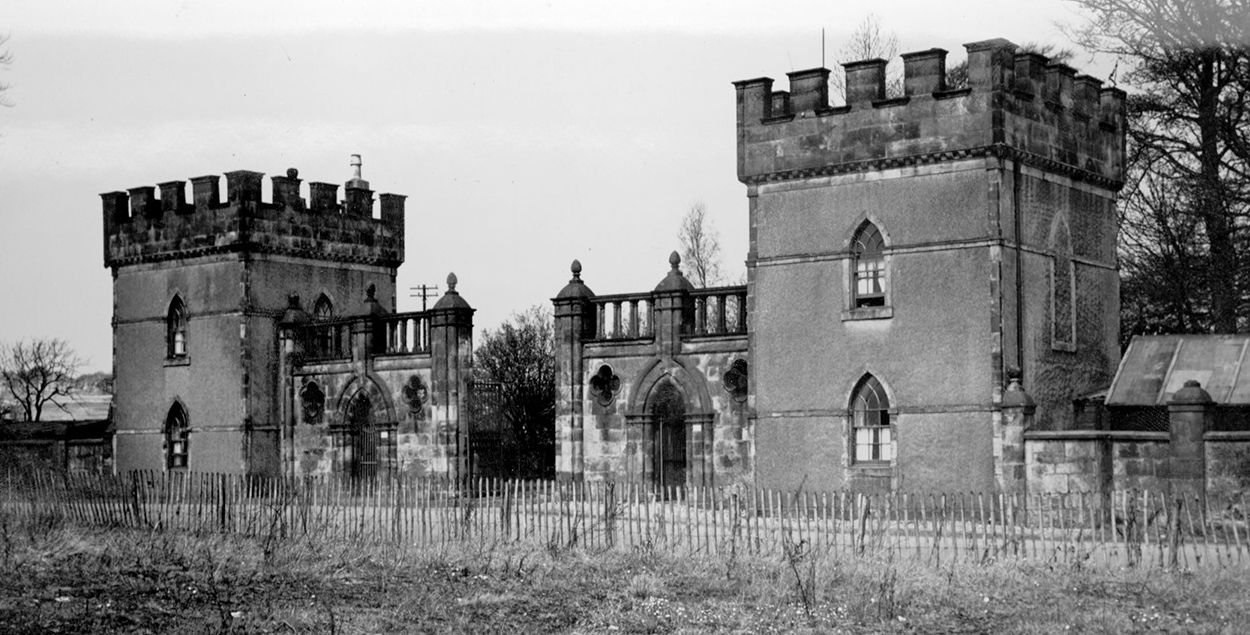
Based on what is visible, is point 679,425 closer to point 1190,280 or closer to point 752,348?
point 752,348

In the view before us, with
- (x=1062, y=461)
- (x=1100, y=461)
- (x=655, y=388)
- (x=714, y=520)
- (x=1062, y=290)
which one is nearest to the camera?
(x=714, y=520)

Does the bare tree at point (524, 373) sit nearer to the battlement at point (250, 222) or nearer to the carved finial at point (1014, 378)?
the battlement at point (250, 222)

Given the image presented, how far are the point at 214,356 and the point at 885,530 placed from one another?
2097 cm

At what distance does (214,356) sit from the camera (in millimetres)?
41094

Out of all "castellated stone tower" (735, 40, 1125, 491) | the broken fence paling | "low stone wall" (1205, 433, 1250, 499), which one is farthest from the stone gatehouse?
"low stone wall" (1205, 433, 1250, 499)

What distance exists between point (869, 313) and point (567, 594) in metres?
11.2

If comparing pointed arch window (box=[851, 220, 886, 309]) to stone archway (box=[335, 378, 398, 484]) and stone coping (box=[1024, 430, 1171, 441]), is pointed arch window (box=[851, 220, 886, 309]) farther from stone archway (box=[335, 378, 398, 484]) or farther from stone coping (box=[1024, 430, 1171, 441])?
stone archway (box=[335, 378, 398, 484])

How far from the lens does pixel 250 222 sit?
133 feet

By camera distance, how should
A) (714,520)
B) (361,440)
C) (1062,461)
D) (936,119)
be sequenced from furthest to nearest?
(361,440)
(936,119)
(1062,461)
(714,520)

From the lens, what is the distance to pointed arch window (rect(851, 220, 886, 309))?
30.8 metres

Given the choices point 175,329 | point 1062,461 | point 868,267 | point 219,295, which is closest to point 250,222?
point 219,295

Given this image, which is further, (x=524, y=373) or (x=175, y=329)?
(x=524, y=373)

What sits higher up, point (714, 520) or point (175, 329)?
point (175, 329)

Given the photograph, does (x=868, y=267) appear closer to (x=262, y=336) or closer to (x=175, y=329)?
(x=262, y=336)
